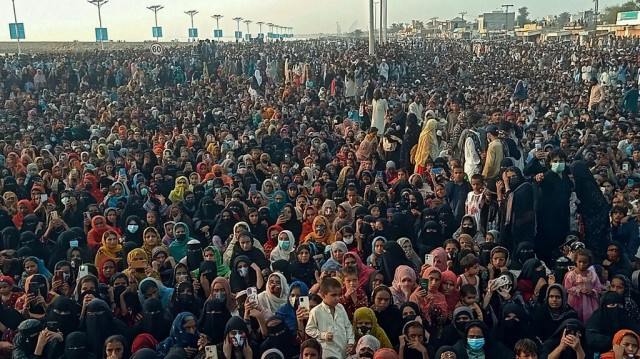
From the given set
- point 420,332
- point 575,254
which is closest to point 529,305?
point 575,254

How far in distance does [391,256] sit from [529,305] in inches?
47.0

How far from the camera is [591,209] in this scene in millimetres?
6113

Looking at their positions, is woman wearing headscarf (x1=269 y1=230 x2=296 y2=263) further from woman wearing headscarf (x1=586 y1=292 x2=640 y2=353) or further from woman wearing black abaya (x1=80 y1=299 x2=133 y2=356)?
woman wearing headscarf (x1=586 y1=292 x2=640 y2=353)

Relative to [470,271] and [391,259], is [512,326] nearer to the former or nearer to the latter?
[470,271]

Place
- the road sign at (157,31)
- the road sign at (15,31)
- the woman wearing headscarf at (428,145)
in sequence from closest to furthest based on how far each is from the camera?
the woman wearing headscarf at (428,145), the road sign at (15,31), the road sign at (157,31)

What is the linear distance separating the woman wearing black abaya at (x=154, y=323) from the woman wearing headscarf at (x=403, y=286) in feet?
5.58

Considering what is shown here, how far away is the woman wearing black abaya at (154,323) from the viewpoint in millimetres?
4641

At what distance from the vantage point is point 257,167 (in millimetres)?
8992

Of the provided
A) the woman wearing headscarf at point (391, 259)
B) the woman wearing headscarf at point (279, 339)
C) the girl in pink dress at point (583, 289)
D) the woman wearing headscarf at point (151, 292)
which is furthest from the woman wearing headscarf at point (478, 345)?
the woman wearing headscarf at point (151, 292)

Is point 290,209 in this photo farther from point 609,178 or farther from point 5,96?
point 5,96

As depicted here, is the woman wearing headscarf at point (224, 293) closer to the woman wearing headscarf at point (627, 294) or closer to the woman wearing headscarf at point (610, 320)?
the woman wearing headscarf at point (610, 320)

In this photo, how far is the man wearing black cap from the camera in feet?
23.3

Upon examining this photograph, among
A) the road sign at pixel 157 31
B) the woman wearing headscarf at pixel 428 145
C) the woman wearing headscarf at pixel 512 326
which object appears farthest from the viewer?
the road sign at pixel 157 31

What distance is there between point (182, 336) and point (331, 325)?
3.40 ft
